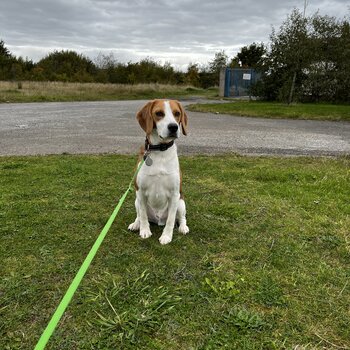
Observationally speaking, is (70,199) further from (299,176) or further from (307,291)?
(299,176)

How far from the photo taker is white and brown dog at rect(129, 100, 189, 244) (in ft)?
11.4

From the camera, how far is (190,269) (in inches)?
127

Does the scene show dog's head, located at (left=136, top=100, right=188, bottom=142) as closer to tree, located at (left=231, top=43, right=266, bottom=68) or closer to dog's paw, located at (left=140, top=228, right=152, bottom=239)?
dog's paw, located at (left=140, top=228, right=152, bottom=239)

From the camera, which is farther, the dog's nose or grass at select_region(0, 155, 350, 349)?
the dog's nose

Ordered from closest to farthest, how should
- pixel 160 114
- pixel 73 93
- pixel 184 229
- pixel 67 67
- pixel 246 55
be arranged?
1. pixel 160 114
2. pixel 184 229
3. pixel 73 93
4. pixel 246 55
5. pixel 67 67

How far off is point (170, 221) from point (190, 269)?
64cm

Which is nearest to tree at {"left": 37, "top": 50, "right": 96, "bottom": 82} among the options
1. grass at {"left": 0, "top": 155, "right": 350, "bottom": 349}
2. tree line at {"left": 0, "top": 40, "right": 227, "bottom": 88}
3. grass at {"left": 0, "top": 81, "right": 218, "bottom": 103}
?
tree line at {"left": 0, "top": 40, "right": 227, "bottom": 88}

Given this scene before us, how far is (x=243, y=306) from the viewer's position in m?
2.71

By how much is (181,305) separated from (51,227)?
1973 millimetres

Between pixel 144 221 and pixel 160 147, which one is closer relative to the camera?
pixel 160 147

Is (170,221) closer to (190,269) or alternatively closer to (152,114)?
(190,269)

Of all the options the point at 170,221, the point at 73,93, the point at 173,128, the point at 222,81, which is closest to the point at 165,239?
the point at 170,221

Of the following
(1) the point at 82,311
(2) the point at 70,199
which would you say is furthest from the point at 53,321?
(2) the point at 70,199

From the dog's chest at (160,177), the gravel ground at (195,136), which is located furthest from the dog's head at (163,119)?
the gravel ground at (195,136)
